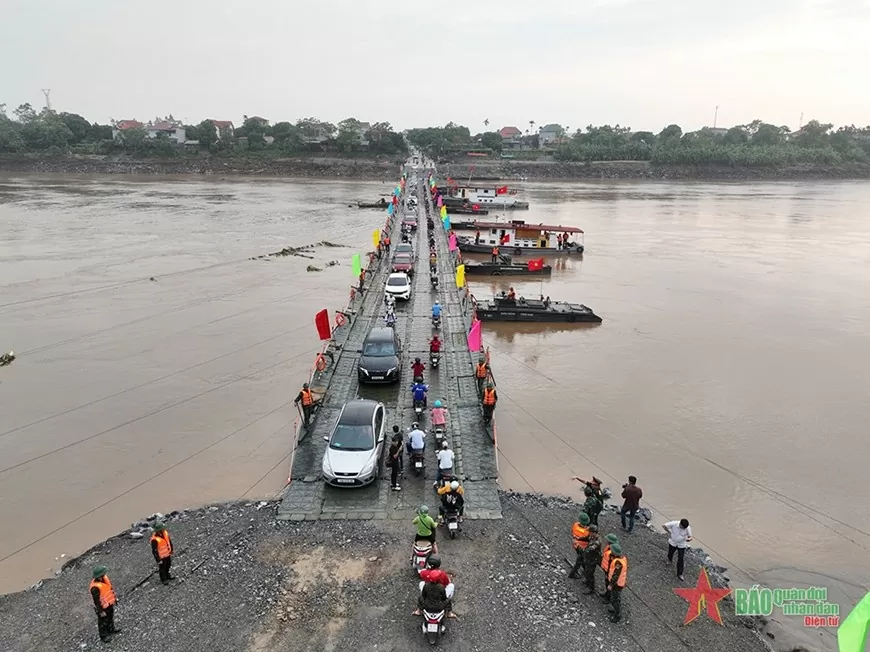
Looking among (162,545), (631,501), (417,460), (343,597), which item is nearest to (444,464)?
(417,460)

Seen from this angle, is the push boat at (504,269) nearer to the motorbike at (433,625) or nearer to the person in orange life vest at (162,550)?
the person in orange life vest at (162,550)

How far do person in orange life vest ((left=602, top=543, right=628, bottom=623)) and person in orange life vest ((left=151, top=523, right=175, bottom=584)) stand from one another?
724cm

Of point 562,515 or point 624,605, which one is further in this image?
point 562,515

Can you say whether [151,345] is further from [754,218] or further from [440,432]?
[754,218]

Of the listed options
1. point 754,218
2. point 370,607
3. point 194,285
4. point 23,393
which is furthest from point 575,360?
point 754,218

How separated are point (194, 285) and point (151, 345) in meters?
10.4

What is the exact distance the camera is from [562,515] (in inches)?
467

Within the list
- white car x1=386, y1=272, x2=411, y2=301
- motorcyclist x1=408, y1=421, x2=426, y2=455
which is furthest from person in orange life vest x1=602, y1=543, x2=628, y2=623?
white car x1=386, y1=272, x2=411, y2=301

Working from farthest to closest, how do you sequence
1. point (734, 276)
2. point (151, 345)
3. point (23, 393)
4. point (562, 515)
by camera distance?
point (734, 276) < point (151, 345) < point (23, 393) < point (562, 515)

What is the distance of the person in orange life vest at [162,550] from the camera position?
9258 mm

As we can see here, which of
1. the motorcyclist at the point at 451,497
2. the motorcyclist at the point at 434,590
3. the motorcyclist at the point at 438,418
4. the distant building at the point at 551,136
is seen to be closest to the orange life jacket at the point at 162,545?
the motorcyclist at the point at 434,590

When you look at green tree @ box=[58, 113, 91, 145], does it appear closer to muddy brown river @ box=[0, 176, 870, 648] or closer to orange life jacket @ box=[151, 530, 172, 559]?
muddy brown river @ box=[0, 176, 870, 648]

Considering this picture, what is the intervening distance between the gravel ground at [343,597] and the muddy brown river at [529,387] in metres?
2.24

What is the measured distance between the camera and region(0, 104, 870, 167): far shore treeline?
4636 inches
